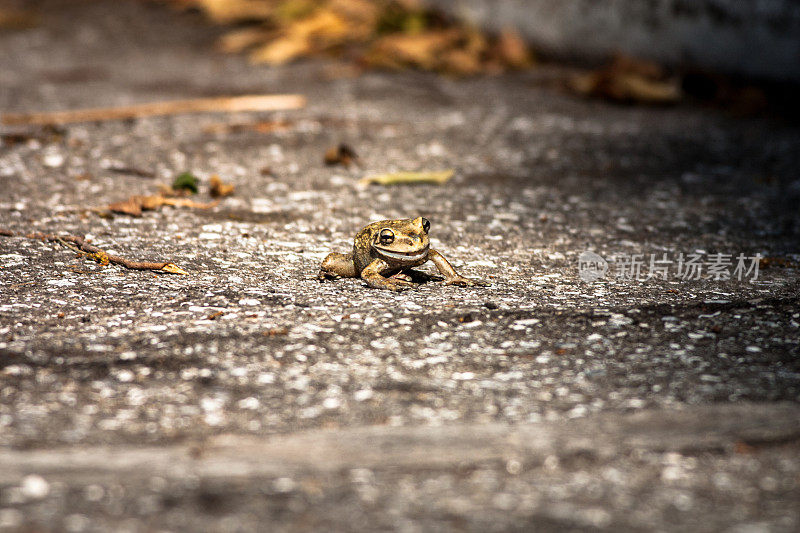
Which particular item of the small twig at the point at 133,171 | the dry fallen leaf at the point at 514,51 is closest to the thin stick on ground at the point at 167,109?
the small twig at the point at 133,171

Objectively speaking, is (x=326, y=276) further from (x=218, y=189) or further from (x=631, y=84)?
(x=631, y=84)

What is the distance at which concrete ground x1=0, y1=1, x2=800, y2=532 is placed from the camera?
174 cm

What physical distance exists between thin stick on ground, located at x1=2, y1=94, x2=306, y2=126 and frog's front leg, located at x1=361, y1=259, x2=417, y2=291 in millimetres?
3156

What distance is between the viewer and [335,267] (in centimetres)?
295

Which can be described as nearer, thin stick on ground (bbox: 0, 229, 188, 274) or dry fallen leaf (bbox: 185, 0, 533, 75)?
thin stick on ground (bbox: 0, 229, 188, 274)

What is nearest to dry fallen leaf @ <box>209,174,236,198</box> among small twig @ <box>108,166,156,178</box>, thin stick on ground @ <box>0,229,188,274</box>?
small twig @ <box>108,166,156,178</box>

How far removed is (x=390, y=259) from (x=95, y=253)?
48.7 inches

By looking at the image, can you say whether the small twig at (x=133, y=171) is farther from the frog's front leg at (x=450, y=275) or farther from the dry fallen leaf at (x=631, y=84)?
the dry fallen leaf at (x=631, y=84)

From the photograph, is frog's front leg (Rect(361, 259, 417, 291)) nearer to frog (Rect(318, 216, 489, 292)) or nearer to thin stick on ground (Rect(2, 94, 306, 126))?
frog (Rect(318, 216, 489, 292))

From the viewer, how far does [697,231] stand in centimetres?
359

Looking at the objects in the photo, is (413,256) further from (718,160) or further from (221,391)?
(718,160)

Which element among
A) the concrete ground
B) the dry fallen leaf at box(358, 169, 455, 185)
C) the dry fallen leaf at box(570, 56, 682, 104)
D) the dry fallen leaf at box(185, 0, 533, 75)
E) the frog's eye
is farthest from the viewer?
the dry fallen leaf at box(185, 0, 533, 75)

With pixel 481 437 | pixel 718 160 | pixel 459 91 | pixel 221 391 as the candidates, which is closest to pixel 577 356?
pixel 481 437

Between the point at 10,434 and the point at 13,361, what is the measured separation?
1.30 feet
